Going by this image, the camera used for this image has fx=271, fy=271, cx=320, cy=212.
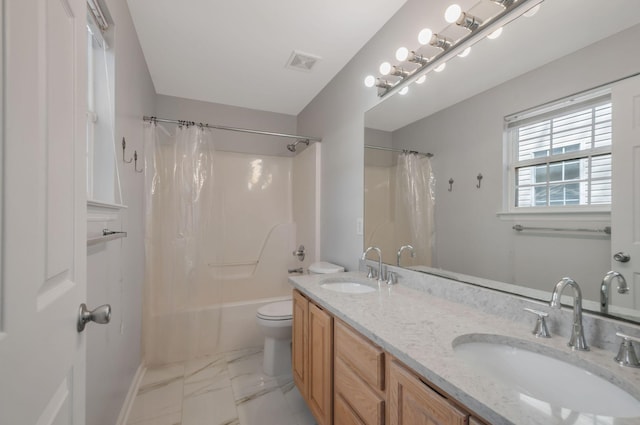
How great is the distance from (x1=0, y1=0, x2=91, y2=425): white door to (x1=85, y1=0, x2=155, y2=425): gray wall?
0.54 m

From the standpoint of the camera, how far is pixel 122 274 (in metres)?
1.56

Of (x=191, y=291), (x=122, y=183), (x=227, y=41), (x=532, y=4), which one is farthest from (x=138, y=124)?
(x=532, y=4)

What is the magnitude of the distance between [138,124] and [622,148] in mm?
2519

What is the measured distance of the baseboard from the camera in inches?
61.8

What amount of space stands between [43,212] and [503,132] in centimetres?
147

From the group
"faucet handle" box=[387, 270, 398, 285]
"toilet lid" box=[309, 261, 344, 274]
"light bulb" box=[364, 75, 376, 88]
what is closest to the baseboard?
"toilet lid" box=[309, 261, 344, 274]

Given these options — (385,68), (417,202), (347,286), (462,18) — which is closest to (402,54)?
(385,68)

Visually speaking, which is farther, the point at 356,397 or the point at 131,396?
the point at 131,396

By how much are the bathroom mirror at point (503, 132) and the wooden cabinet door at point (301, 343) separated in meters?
0.66

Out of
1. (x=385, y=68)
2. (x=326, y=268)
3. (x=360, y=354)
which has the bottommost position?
(x=360, y=354)

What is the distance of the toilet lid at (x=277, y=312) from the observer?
2.11 meters

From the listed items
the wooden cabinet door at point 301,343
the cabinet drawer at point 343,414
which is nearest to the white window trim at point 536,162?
the cabinet drawer at point 343,414

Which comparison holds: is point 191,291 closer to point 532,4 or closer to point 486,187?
point 486,187

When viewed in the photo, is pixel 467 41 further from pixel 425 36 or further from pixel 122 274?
pixel 122 274
